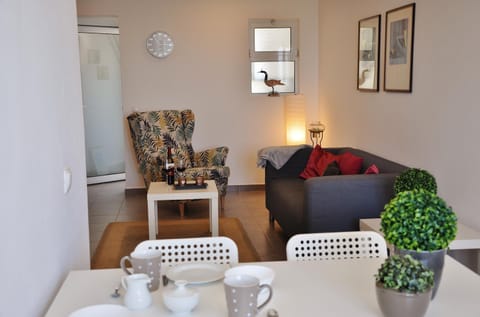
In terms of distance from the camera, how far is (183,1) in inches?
263

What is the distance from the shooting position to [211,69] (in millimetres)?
6832

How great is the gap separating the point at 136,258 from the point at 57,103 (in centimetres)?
67

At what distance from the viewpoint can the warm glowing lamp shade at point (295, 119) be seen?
6.62 meters

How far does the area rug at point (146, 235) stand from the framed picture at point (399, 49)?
186 cm

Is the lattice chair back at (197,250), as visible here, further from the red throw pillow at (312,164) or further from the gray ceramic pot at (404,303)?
the red throw pillow at (312,164)

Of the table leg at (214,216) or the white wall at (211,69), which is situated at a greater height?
the white wall at (211,69)

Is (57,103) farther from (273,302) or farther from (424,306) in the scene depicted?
(424,306)

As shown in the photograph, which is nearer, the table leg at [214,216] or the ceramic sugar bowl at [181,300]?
the ceramic sugar bowl at [181,300]

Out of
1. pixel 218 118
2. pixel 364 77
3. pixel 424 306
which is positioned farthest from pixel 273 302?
pixel 218 118

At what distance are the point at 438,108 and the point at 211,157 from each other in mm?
2946

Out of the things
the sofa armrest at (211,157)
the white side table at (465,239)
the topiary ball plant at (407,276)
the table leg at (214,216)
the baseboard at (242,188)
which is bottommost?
the baseboard at (242,188)

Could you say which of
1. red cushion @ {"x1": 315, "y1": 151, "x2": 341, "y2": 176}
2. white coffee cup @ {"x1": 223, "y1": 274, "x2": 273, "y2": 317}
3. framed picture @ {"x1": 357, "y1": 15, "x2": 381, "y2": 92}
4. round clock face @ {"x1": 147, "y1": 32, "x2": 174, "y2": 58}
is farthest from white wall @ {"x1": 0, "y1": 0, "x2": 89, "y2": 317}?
round clock face @ {"x1": 147, "y1": 32, "x2": 174, "y2": 58}

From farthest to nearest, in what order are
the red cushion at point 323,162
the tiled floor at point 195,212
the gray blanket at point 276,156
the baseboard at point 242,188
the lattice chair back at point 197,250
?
Result: the baseboard at point 242,188, the gray blanket at point 276,156, the red cushion at point 323,162, the tiled floor at point 195,212, the lattice chair back at point 197,250

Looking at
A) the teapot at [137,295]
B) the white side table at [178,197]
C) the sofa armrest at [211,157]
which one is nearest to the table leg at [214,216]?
the white side table at [178,197]
